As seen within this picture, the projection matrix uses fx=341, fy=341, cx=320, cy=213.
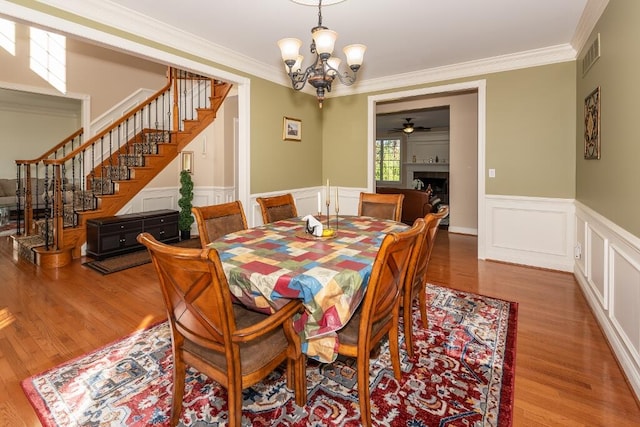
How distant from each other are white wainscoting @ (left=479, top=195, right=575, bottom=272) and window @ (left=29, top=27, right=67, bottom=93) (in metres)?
7.11

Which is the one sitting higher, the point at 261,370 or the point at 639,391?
the point at 261,370

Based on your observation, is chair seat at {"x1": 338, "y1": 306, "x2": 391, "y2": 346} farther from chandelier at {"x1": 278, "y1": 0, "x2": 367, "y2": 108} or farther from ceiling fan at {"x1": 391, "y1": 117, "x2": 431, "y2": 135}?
ceiling fan at {"x1": 391, "y1": 117, "x2": 431, "y2": 135}

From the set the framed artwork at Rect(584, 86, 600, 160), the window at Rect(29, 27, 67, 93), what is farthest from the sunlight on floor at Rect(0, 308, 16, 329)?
the framed artwork at Rect(584, 86, 600, 160)

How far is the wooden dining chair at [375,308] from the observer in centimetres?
141

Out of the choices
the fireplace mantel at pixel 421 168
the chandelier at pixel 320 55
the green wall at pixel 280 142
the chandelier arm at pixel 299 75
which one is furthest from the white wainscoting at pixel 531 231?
the fireplace mantel at pixel 421 168

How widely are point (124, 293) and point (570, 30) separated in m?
5.01

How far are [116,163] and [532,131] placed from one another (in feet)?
21.0

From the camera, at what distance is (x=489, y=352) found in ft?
7.13

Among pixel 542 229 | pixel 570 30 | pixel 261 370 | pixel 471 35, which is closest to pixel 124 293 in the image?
pixel 261 370

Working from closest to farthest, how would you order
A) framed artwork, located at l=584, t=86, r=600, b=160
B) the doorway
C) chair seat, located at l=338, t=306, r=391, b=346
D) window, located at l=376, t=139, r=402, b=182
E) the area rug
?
chair seat, located at l=338, t=306, r=391, b=346, framed artwork, located at l=584, t=86, r=600, b=160, the area rug, the doorway, window, located at l=376, t=139, r=402, b=182

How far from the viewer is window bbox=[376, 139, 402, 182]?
11.5m

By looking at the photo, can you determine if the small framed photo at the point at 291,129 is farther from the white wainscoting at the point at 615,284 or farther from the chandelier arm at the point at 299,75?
the white wainscoting at the point at 615,284

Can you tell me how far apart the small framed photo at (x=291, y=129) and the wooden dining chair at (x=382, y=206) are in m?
1.84

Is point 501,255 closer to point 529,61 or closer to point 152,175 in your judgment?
point 529,61
